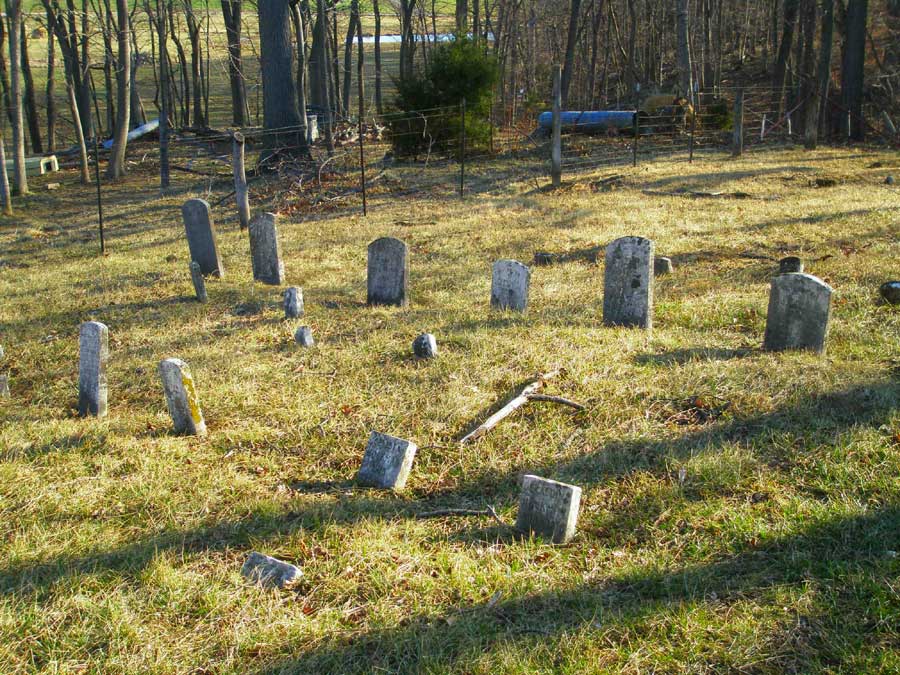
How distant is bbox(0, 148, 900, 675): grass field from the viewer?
2.83 metres

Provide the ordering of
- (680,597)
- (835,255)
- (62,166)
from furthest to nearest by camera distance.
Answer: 1. (62,166)
2. (835,255)
3. (680,597)

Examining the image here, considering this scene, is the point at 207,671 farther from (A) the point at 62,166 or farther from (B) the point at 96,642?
(A) the point at 62,166

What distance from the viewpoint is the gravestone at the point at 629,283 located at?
20.1 ft

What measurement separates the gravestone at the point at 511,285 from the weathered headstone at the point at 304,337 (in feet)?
6.07

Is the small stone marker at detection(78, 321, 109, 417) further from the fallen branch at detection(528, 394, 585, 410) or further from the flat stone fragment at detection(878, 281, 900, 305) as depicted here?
the flat stone fragment at detection(878, 281, 900, 305)

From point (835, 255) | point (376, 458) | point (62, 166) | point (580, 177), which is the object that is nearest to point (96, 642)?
point (376, 458)

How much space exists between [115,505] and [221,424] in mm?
1071

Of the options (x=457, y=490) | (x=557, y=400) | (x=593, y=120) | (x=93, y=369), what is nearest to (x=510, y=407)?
(x=557, y=400)

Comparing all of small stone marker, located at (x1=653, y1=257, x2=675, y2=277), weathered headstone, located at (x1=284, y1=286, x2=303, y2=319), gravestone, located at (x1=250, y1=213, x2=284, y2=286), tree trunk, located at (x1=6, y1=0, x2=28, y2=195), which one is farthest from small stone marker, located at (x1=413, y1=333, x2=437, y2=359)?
tree trunk, located at (x1=6, y1=0, x2=28, y2=195)

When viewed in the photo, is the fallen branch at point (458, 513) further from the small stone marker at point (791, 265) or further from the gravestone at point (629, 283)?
the small stone marker at point (791, 265)

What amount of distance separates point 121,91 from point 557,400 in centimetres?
1706

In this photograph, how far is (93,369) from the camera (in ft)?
16.4

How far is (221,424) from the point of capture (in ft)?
15.8

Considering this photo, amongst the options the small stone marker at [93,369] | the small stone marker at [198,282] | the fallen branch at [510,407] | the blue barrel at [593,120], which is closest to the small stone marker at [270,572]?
the fallen branch at [510,407]
